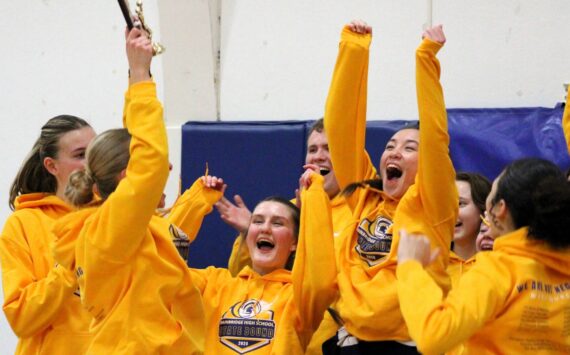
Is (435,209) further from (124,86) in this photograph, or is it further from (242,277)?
(124,86)

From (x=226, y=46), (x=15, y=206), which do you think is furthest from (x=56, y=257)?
(x=226, y=46)

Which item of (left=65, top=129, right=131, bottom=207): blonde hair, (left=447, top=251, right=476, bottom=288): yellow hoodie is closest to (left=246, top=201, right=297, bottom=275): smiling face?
(left=447, top=251, right=476, bottom=288): yellow hoodie

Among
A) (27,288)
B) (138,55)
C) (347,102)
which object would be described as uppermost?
(138,55)

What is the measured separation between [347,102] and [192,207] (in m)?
0.82

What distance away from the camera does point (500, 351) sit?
7.72 feet

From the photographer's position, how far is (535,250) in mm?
2361

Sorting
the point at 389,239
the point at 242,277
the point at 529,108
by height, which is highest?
the point at 529,108

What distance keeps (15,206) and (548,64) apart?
2.15 metres

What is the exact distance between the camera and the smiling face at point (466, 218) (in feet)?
11.1

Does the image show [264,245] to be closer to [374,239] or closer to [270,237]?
[270,237]

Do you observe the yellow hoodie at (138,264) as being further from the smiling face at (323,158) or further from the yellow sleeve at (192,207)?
the smiling face at (323,158)

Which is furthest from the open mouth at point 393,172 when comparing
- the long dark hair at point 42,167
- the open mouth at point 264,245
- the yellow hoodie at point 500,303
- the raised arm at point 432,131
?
the long dark hair at point 42,167

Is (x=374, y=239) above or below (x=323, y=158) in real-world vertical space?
below

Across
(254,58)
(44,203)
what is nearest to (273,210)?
(44,203)
